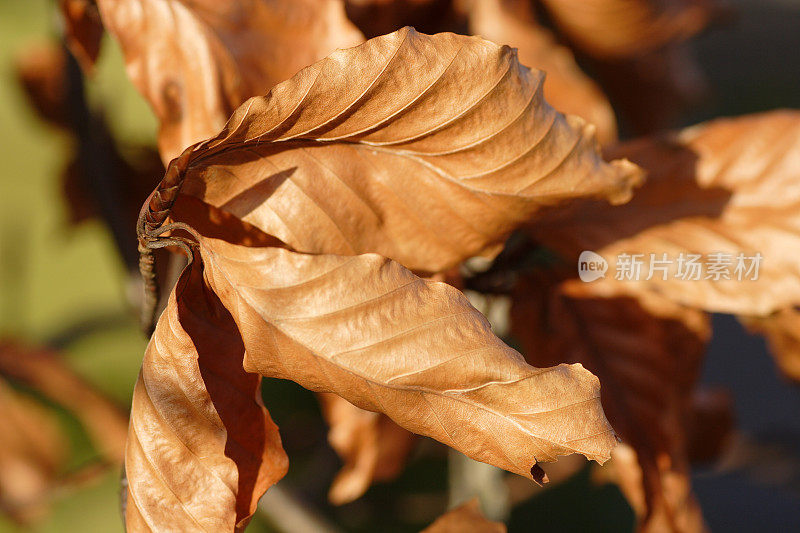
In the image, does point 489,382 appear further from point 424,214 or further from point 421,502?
point 421,502

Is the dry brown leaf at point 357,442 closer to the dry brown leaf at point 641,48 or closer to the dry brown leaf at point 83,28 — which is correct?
the dry brown leaf at point 83,28

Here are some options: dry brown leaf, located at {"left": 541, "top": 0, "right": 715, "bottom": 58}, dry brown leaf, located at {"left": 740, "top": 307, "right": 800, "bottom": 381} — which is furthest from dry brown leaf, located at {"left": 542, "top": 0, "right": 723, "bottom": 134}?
dry brown leaf, located at {"left": 740, "top": 307, "right": 800, "bottom": 381}

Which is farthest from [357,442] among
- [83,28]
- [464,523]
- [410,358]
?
[83,28]

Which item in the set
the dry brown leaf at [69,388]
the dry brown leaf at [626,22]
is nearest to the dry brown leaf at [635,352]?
the dry brown leaf at [626,22]

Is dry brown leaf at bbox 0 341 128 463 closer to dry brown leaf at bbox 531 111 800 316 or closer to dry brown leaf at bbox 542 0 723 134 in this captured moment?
dry brown leaf at bbox 531 111 800 316

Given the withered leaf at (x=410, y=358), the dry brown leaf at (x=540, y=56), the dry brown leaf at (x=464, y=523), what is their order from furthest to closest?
the dry brown leaf at (x=540, y=56), the dry brown leaf at (x=464, y=523), the withered leaf at (x=410, y=358)

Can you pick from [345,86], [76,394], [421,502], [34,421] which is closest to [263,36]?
[345,86]

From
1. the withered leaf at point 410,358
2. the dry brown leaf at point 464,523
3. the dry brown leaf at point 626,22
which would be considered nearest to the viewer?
the withered leaf at point 410,358
